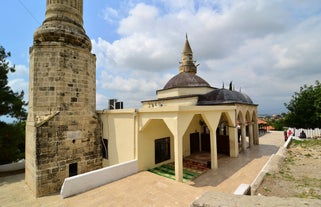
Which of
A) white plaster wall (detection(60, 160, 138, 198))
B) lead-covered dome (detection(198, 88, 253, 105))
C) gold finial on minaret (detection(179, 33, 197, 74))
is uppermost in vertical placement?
gold finial on minaret (detection(179, 33, 197, 74))

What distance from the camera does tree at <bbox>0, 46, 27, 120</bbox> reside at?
10868mm

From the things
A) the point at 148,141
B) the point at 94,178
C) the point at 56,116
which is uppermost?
the point at 56,116

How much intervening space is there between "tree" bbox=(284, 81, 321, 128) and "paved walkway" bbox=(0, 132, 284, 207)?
620 inches

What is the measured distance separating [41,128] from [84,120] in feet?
6.61

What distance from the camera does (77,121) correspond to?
8703 mm

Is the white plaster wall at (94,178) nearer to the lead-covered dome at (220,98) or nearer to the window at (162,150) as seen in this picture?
the window at (162,150)

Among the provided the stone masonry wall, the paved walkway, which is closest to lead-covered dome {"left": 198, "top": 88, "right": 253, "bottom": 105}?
the paved walkway

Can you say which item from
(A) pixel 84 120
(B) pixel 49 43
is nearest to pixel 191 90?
(A) pixel 84 120

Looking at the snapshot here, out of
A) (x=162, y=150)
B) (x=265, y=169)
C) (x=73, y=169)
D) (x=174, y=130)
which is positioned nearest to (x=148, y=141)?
(x=162, y=150)

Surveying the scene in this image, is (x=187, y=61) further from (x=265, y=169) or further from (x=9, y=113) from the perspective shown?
(x=9, y=113)

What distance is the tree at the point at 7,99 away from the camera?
10.9 meters

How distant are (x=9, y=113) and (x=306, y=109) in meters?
29.8

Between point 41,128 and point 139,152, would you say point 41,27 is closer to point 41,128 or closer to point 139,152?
point 41,128

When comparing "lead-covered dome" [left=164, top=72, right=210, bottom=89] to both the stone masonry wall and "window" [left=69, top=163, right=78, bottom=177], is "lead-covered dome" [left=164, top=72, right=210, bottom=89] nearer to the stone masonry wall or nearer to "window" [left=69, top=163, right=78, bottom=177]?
the stone masonry wall
